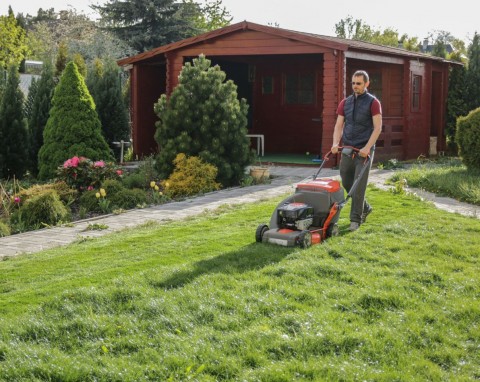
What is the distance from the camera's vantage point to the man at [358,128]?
26.3 feet

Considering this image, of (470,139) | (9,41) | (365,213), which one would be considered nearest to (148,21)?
(9,41)

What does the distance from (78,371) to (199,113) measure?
8962 millimetres

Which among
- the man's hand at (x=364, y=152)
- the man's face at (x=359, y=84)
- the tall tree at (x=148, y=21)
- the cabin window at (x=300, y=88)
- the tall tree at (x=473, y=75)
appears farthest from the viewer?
the tall tree at (x=148, y=21)

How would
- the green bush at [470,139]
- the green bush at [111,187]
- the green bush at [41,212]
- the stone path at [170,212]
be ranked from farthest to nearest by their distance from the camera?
the green bush at [470,139] < the green bush at [111,187] < the green bush at [41,212] < the stone path at [170,212]

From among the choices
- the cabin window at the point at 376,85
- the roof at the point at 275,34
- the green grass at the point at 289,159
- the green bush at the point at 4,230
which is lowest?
the green bush at the point at 4,230

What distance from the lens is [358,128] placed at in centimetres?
820

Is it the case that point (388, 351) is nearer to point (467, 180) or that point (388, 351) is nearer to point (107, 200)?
point (107, 200)

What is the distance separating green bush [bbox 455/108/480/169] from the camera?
534 inches

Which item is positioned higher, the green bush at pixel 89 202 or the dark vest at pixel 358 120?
the dark vest at pixel 358 120

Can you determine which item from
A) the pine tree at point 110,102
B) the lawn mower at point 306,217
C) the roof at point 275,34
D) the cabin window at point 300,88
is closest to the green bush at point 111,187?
the lawn mower at point 306,217

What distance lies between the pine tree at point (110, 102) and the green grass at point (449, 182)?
6.96m

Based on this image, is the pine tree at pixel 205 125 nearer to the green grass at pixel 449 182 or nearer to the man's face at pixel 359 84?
the green grass at pixel 449 182

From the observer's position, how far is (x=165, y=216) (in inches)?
392

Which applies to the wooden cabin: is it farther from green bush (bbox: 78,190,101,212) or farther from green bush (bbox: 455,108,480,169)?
→ green bush (bbox: 78,190,101,212)
